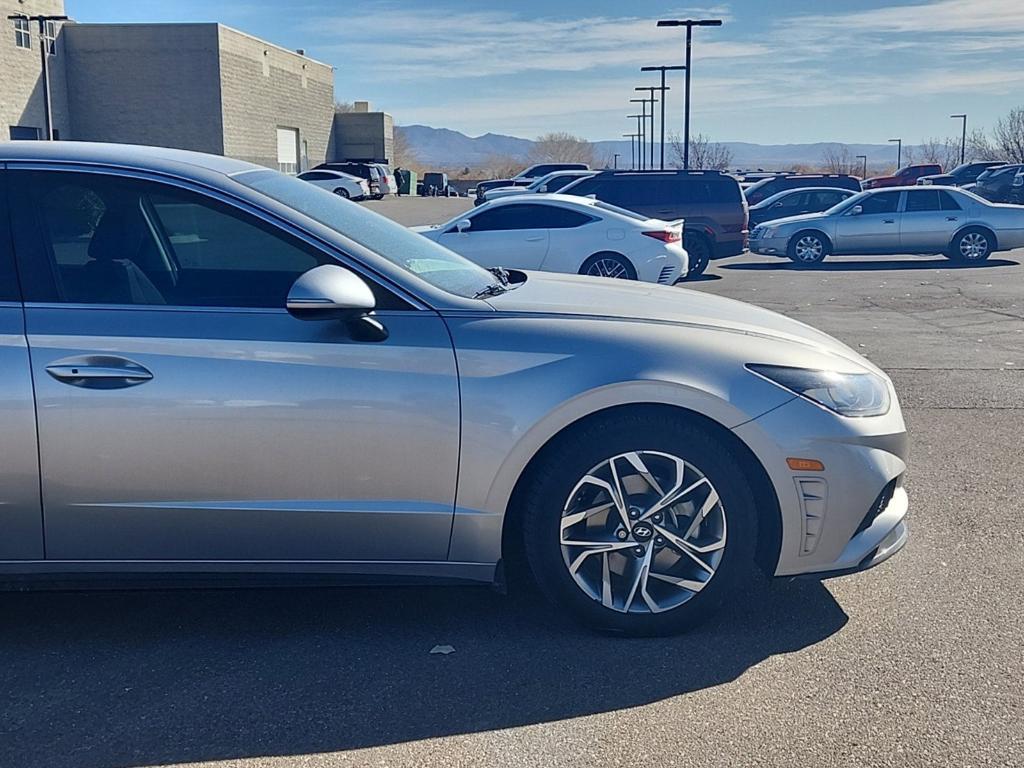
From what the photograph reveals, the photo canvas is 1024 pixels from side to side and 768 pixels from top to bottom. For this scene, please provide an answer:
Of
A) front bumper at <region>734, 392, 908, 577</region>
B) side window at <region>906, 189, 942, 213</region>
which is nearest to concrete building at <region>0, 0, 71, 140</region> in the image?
side window at <region>906, 189, 942, 213</region>

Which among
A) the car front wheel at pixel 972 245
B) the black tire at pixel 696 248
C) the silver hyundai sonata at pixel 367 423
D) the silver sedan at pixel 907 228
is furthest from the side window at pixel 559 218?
the silver hyundai sonata at pixel 367 423

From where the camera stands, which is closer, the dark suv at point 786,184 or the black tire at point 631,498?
the black tire at point 631,498

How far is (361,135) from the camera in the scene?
81812 mm

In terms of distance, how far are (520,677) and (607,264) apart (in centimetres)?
1093

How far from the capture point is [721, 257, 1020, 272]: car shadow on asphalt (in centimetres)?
1988

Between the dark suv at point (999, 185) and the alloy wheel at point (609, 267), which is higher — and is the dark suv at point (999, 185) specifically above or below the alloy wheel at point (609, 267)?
above

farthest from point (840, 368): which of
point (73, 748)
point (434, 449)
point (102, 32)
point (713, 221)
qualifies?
point (102, 32)

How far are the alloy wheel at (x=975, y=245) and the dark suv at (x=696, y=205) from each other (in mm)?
4832

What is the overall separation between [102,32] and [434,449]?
2345 inches

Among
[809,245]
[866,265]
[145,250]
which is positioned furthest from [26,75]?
[145,250]

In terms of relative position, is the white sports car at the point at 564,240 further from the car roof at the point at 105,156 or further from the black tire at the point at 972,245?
the car roof at the point at 105,156

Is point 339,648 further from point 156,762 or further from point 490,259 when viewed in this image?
point 490,259

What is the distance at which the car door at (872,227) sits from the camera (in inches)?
819

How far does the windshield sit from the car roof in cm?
19
